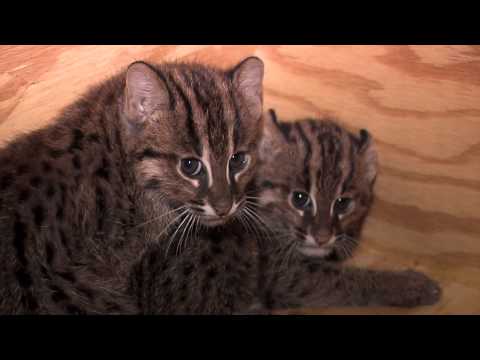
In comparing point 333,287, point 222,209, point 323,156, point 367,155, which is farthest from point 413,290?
point 222,209

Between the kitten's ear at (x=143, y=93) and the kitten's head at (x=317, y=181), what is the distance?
2.20ft

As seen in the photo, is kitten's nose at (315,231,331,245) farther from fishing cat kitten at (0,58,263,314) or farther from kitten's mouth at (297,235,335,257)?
fishing cat kitten at (0,58,263,314)

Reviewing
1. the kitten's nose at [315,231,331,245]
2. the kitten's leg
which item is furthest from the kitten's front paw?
the kitten's nose at [315,231,331,245]

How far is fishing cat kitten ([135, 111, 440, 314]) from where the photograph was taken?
114 inches

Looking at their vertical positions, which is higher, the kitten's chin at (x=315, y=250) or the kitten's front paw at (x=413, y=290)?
the kitten's chin at (x=315, y=250)

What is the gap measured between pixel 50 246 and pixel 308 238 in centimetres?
129

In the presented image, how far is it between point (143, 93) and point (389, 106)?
128 centimetres

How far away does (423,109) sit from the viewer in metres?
2.91

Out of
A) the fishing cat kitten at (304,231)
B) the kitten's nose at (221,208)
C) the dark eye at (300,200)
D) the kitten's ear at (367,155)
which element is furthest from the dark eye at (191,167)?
the kitten's ear at (367,155)

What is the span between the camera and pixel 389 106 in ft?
9.58

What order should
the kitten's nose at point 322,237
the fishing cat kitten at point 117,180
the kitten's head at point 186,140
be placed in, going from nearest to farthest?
the fishing cat kitten at point 117,180
the kitten's head at point 186,140
the kitten's nose at point 322,237

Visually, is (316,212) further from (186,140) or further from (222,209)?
(186,140)

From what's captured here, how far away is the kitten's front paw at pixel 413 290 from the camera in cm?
281

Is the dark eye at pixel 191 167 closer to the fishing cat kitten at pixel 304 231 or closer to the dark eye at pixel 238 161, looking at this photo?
the dark eye at pixel 238 161
